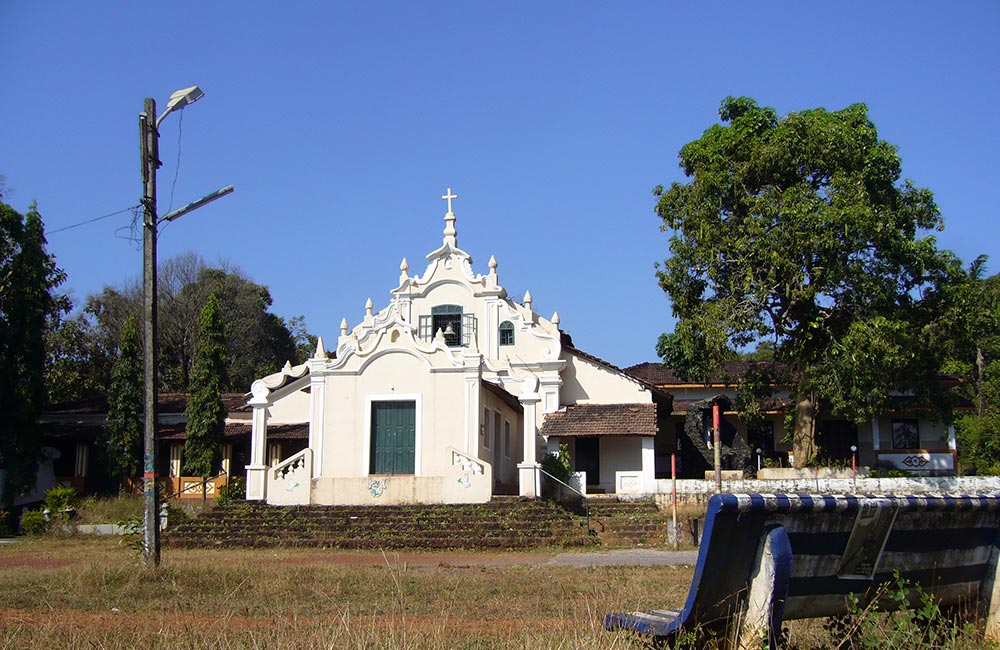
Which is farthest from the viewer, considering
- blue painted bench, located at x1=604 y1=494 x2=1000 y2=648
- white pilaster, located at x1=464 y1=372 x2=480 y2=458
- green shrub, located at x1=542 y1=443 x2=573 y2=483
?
green shrub, located at x1=542 y1=443 x2=573 y2=483

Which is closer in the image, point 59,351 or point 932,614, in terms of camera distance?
point 932,614

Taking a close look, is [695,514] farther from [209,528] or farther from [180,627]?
[180,627]

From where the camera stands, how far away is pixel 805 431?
1172 inches

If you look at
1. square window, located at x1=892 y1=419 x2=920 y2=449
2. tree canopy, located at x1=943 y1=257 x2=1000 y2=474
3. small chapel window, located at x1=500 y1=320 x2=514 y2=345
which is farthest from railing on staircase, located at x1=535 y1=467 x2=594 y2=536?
square window, located at x1=892 y1=419 x2=920 y2=449

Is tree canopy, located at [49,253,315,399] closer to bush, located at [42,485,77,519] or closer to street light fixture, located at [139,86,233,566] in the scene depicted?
bush, located at [42,485,77,519]

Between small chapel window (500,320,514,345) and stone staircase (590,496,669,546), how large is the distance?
7927mm

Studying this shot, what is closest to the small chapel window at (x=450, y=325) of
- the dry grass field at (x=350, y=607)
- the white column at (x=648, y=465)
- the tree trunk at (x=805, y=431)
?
the white column at (x=648, y=465)

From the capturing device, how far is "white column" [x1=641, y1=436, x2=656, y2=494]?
95.6 feet

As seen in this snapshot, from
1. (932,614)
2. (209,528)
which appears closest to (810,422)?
(209,528)

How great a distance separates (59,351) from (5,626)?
4029cm

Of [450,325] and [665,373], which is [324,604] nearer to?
[450,325]

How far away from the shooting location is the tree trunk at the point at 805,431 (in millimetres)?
29609

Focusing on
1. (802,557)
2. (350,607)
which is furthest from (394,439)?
(802,557)

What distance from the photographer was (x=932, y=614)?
20.8ft
